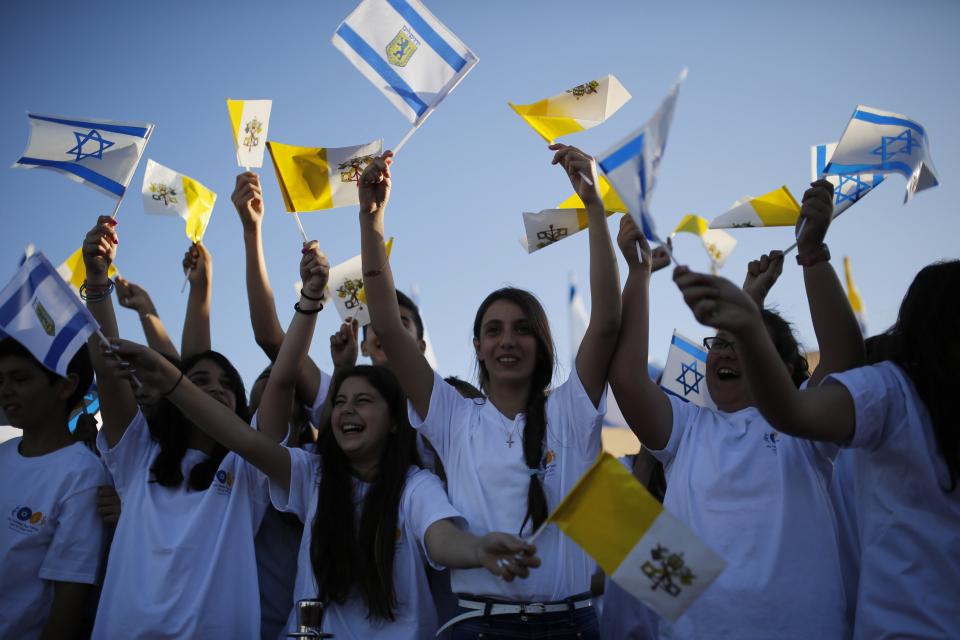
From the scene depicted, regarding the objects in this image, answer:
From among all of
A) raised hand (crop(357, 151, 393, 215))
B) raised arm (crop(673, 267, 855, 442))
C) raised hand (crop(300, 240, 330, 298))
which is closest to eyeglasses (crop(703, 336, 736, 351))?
raised arm (crop(673, 267, 855, 442))

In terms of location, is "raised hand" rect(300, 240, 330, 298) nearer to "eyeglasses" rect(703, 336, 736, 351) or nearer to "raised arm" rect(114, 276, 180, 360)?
"raised arm" rect(114, 276, 180, 360)

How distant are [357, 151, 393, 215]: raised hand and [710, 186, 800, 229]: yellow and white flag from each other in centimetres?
177

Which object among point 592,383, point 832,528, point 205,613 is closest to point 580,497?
point 592,383

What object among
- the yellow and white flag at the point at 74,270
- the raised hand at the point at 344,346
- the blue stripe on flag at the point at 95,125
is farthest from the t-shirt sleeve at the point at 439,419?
the yellow and white flag at the point at 74,270

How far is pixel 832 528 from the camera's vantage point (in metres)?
2.95

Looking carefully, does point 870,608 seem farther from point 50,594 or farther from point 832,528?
point 50,594

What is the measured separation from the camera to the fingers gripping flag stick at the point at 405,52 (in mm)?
4246

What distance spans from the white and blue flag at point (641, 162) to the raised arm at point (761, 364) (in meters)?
0.29

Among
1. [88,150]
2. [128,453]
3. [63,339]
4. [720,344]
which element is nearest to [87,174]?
[88,150]

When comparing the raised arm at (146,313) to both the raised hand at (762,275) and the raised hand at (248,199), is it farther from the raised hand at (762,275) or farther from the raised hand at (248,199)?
the raised hand at (762,275)

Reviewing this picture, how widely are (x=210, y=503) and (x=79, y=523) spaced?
68 cm

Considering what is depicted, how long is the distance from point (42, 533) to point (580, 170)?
291 cm

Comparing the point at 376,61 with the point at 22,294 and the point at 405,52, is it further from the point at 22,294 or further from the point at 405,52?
the point at 22,294

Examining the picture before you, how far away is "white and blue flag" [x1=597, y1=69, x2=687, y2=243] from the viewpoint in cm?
250
